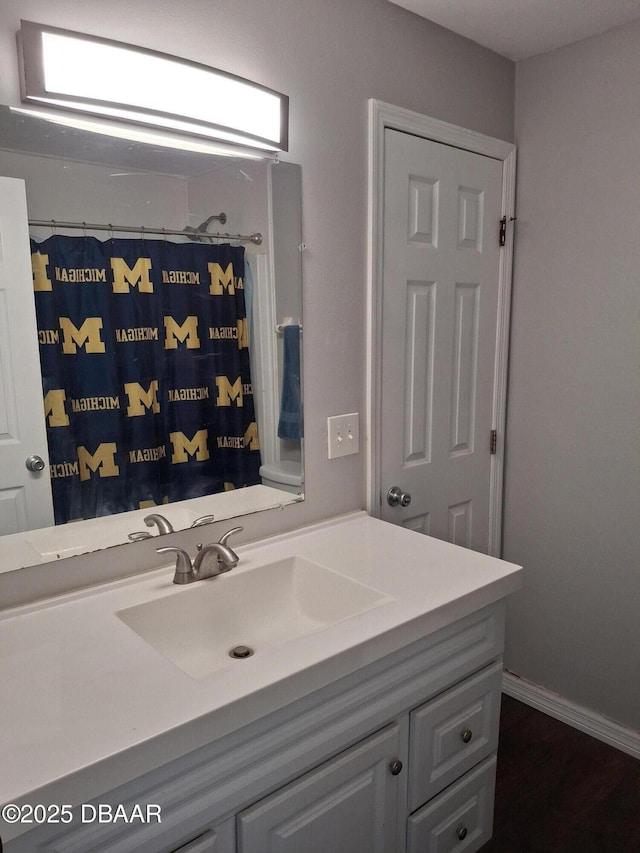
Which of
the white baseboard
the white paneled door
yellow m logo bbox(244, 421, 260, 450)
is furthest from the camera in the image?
the white baseboard

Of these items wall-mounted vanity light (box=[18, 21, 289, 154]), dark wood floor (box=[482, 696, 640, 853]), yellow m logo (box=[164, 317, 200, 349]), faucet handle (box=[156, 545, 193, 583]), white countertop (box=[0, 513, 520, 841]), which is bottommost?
dark wood floor (box=[482, 696, 640, 853])

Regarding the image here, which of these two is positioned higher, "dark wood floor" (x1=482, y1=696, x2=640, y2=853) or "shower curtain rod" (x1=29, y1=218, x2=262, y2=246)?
"shower curtain rod" (x1=29, y1=218, x2=262, y2=246)

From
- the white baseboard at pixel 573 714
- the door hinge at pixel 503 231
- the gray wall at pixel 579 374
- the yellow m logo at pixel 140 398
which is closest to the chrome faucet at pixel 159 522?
the yellow m logo at pixel 140 398

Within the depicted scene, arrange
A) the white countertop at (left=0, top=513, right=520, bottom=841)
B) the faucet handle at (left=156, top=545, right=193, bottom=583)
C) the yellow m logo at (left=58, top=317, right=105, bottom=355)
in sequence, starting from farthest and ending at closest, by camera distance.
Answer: the faucet handle at (left=156, top=545, right=193, bottom=583) → the yellow m logo at (left=58, top=317, right=105, bottom=355) → the white countertop at (left=0, top=513, right=520, bottom=841)

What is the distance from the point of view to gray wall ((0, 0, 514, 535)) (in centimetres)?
150

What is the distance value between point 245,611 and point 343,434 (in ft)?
1.96

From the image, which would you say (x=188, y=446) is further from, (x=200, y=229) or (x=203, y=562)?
(x=200, y=229)

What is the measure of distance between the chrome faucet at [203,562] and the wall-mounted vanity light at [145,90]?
94cm

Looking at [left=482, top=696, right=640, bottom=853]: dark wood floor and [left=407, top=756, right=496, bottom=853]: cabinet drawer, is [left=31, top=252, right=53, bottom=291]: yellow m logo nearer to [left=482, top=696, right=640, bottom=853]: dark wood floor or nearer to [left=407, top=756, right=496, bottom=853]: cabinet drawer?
[left=407, top=756, right=496, bottom=853]: cabinet drawer

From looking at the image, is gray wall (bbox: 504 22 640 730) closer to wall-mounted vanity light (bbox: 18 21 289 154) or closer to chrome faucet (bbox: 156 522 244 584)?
wall-mounted vanity light (bbox: 18 21 289 154)

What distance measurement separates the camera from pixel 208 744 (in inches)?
39.0

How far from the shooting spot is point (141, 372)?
1.46 m

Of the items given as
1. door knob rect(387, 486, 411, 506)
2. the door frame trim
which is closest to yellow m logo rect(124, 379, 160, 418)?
the door frame trim

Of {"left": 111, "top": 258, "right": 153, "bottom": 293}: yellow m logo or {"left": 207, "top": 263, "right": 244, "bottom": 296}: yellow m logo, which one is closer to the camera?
{"left": 111, "top": 258, "right": 153, "bottom": 293}: yellow m logo
